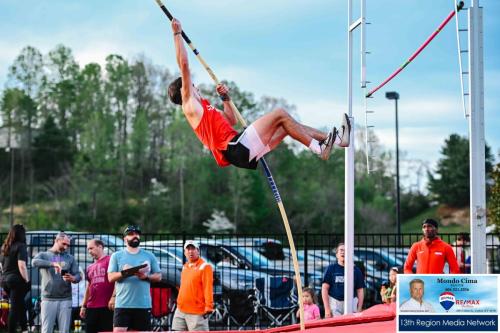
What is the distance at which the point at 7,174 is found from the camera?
52.8m

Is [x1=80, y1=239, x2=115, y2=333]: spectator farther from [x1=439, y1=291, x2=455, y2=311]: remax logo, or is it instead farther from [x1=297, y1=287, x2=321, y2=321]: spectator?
[x1=439, y1=291, x2=455, y2=311]: remax logo

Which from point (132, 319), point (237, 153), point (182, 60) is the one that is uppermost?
point (182, 60)

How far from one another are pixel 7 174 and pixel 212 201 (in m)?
13.1

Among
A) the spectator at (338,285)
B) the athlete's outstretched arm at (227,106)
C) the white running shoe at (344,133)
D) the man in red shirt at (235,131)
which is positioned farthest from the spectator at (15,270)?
the white running shoe at (344,133)

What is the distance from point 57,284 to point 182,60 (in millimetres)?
3975

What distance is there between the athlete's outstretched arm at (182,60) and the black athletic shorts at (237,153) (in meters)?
0.52

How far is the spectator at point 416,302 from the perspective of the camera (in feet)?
18.3

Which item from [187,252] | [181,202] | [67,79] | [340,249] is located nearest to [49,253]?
[187,252]

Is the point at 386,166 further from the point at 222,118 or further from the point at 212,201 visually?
the point at 222,118

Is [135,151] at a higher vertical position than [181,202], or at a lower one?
higher

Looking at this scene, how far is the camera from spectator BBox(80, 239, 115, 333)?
29.5ft

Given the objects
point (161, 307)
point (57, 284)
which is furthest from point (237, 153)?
point (161, 307)

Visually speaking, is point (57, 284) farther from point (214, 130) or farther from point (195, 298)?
point (214, 130)

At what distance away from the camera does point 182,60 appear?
6578 mm
